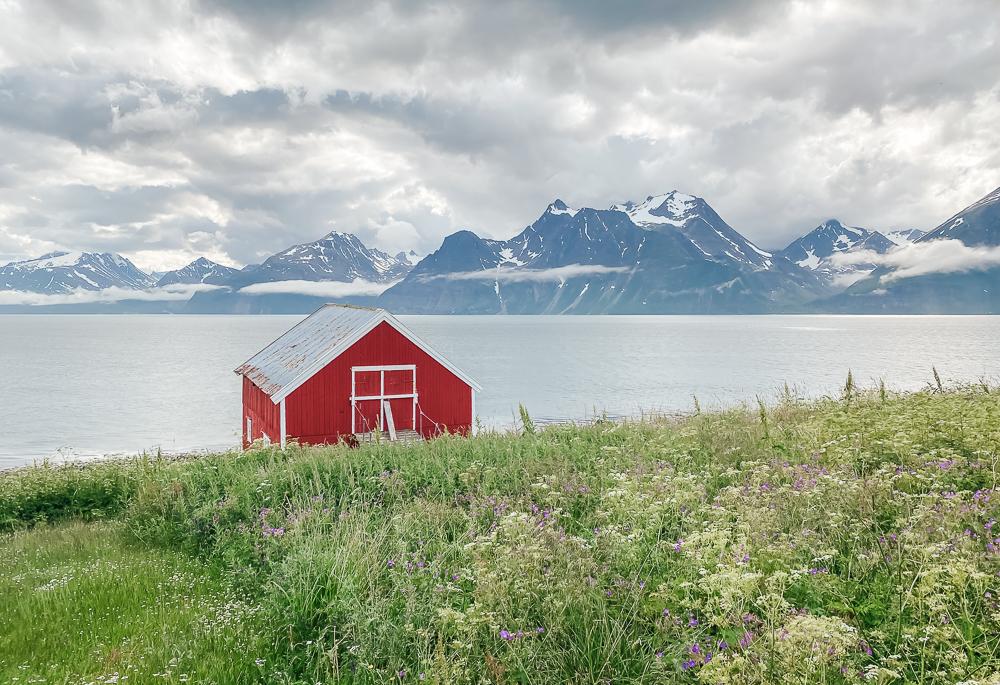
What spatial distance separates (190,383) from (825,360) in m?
107

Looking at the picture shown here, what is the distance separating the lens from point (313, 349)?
2589 centimetres

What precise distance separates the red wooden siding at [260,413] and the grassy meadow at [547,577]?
13566 millimetres

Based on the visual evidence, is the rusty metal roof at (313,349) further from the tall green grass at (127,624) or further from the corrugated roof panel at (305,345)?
the tall green grass at (127,624)

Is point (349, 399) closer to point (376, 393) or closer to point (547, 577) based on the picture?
point (376, 393)

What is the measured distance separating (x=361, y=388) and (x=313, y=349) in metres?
2.98

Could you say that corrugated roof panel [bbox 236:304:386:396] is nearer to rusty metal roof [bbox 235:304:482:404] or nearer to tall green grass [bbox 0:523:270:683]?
rusty metal roof [bbox 235:304:482:404]

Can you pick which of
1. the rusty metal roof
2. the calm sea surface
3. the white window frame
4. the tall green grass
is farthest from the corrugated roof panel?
the tall green grass

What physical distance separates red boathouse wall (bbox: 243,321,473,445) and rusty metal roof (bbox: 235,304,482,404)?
268 mm

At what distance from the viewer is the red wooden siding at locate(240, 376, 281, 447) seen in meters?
24.1

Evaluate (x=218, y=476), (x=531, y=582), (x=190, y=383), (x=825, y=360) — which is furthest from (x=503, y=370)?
(x=531, y=582)

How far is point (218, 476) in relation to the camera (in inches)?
445

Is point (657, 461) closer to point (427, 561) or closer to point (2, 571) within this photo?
point (427, 561)

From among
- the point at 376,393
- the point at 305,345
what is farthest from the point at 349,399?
the point at 305,345

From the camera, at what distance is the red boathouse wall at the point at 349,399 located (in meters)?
23.9
